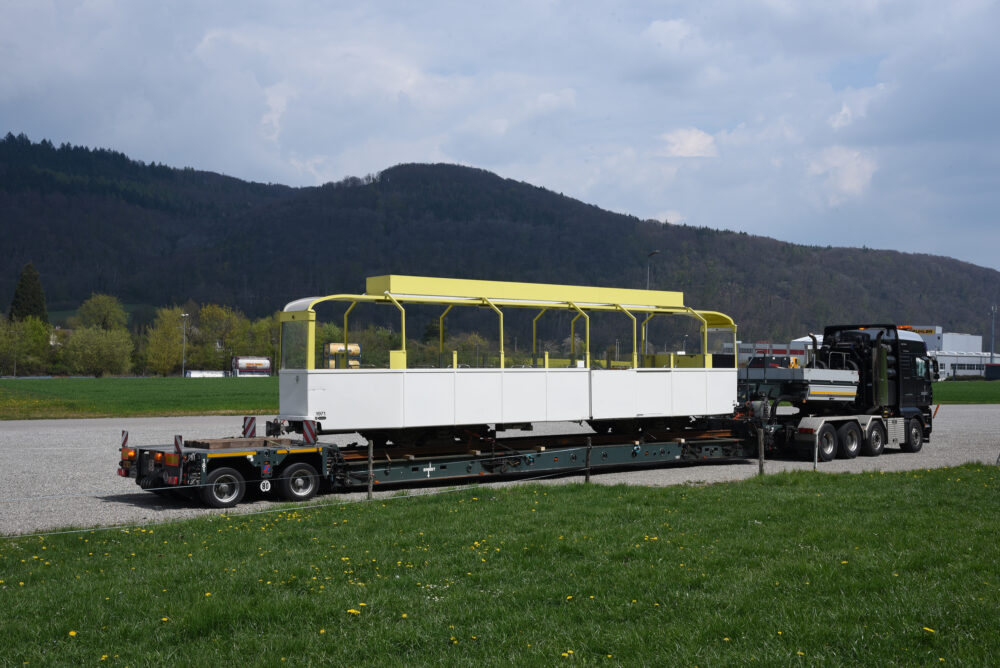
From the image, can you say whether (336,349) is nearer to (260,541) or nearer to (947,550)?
(260,541)

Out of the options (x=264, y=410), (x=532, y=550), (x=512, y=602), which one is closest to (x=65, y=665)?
(x=512, y=602)

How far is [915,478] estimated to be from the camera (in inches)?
561

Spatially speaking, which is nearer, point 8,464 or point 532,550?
point 532,550

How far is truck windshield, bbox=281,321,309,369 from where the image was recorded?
1412 centimetres

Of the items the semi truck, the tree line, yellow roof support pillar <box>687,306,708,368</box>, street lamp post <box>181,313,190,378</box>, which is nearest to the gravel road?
the semi truck

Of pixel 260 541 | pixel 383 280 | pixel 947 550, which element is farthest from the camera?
pixel 383 280

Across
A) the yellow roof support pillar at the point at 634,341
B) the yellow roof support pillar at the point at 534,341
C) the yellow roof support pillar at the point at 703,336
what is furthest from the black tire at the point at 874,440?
Result: the yellow roof support pillar at the point at 534,341

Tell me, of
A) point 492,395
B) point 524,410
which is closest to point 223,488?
point 492,395

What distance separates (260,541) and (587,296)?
9.79 m

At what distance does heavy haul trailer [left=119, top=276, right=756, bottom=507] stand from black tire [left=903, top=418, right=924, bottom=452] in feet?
18.7

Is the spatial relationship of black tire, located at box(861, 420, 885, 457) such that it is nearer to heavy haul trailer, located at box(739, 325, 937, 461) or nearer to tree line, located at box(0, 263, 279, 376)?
heavy haul trailer, located at box(739, 325, 937, 461)

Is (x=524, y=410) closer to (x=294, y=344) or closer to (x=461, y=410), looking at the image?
(x=461, y=410)

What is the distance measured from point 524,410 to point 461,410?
1338mm

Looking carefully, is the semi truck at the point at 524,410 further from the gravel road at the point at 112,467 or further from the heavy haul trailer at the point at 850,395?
the gravel road at the point at 112,467
